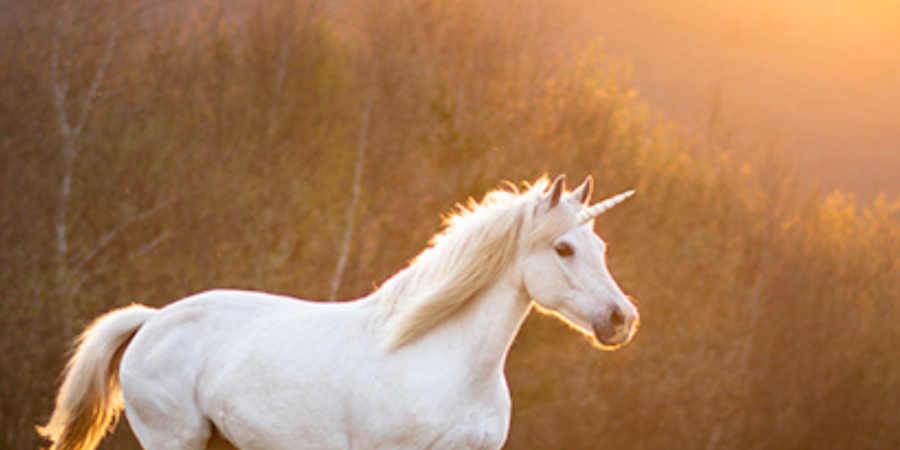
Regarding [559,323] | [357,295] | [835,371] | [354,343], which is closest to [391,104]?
[357,295]

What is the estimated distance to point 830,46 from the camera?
6738cm

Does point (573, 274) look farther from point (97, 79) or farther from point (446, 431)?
point (97, 79)

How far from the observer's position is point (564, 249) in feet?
12.9

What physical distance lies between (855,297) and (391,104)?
9.39 m

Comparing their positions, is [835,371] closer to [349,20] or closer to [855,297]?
[855,297]

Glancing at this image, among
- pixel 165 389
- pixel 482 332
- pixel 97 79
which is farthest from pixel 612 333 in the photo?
pixel 97 79

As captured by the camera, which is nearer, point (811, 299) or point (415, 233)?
point (415, 233)

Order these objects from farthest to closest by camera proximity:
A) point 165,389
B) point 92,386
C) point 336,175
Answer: point 336,175
point 92,386
point 165,389

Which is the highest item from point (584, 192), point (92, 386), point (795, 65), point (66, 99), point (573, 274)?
point (584, 192)

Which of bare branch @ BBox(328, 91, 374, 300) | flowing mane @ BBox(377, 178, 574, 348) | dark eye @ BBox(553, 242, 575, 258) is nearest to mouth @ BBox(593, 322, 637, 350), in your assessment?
dark eye @ BBox(553, 242, 575, 258)

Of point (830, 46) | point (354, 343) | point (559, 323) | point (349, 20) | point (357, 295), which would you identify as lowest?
point (830, 46)

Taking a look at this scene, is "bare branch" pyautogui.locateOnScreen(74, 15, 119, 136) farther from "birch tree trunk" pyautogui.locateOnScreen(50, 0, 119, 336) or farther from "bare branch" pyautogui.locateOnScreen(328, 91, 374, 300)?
"bare branch" pyautogui.locateOnScreen(328, 91, 374, 300)

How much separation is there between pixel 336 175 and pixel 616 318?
11952mm

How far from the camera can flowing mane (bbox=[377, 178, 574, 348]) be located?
13.2ft
